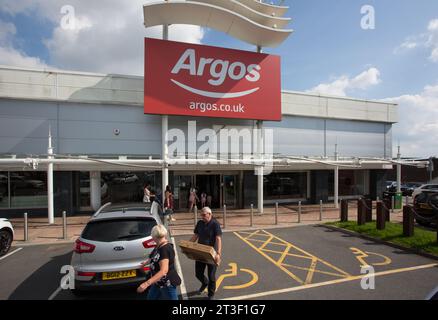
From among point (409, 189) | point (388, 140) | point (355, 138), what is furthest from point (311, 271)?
point (409, 189)

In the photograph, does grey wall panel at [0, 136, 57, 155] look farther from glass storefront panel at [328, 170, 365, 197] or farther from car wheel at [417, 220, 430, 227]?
glass storefront panel at [328, 170, 365, 197]

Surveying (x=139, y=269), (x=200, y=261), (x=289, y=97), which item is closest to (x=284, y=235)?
(x=200, y=261)

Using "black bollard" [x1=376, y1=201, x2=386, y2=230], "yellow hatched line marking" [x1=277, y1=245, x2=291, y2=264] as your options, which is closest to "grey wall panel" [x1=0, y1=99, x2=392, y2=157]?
"black bollard" [x1=376, y1=201, x2=386, y2=230]

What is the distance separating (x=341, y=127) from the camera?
17.7m

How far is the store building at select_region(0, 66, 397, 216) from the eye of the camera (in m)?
12.6

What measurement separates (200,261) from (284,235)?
534 cm

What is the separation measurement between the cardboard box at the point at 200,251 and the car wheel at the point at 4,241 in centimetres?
611

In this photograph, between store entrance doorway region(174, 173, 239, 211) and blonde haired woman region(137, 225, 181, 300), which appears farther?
store entrance doorway region(174, 173, 239, 211)

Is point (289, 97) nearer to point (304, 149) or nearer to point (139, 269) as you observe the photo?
point (304, 149)

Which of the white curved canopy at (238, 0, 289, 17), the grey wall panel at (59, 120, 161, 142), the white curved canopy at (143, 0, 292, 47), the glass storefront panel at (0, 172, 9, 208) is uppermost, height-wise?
the white curved canopy at (238, 0, 289, 17)

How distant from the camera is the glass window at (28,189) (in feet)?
42.5

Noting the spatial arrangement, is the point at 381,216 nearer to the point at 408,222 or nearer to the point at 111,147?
the point at 408,222

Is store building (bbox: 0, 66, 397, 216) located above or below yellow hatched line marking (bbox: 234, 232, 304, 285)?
above

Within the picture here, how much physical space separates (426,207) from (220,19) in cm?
1262
